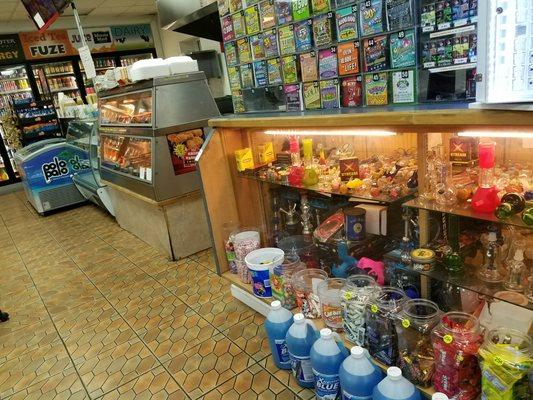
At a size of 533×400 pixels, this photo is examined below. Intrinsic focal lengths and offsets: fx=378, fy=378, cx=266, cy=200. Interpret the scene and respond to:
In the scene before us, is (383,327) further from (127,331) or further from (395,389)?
(127,331)

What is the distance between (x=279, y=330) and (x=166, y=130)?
2237 mm

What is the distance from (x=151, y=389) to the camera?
7.42 feet

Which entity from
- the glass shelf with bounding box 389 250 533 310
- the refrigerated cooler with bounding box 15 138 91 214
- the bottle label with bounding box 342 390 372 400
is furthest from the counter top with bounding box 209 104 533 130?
the refrigerated cooler with bounding box 15 138 91 214

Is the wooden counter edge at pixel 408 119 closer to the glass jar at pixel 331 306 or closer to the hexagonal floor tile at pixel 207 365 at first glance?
the glass jar at pixel 331 306

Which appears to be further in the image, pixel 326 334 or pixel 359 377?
pixel 326 334

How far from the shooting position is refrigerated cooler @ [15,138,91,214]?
6.16 m

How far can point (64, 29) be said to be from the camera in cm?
919

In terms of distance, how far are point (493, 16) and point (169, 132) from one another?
2.93 metres

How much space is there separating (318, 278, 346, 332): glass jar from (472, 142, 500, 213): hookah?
34.8 inches

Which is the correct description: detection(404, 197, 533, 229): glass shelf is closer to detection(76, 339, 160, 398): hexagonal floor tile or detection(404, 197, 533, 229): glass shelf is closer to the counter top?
the counter top

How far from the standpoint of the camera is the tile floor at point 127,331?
2.29 m

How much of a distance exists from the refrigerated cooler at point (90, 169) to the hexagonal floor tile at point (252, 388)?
12.4ft

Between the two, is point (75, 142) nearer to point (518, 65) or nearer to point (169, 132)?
point (169, 132)

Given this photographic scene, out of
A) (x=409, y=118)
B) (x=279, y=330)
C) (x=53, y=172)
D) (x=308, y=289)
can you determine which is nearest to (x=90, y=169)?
(x=53, y=172)
